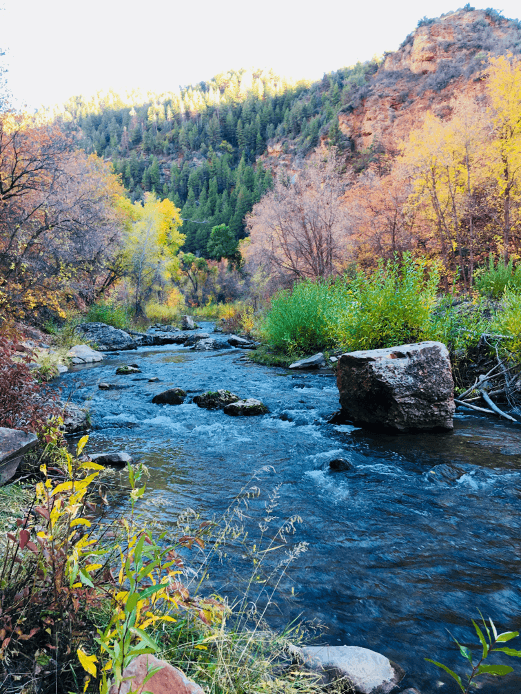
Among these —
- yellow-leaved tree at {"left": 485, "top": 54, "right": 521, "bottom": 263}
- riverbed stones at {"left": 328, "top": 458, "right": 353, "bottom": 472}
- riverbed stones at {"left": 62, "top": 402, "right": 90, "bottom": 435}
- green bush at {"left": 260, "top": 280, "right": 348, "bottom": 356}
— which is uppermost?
yellow-leaved tree at {"left": 485, "top": 54, "right": 521, "bottom": 263}

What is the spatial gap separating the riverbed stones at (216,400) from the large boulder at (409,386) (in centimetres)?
294

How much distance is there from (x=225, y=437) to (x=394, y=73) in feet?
156

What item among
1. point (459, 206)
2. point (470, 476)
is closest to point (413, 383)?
point (470, 476)

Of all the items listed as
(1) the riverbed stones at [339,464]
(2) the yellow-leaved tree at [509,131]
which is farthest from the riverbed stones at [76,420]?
(2) the yellow-leaved tree at [509,131]

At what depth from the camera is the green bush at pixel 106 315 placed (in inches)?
801

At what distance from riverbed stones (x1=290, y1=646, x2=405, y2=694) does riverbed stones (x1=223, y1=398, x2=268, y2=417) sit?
520cm

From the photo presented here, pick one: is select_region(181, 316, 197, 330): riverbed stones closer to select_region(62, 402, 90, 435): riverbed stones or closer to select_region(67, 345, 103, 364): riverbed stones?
select_region(67, 345, 103, 364): riverbed stones

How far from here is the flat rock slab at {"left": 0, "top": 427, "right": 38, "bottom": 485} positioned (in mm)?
3016

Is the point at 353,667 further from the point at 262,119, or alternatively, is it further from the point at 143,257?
the point at 262,119

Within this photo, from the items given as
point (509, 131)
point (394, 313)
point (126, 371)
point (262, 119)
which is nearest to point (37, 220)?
point (126, 371)

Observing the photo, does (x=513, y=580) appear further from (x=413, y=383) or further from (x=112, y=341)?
(x=112, y=341)

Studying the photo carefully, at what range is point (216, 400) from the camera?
780 centimetres

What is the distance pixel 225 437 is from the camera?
6031mm

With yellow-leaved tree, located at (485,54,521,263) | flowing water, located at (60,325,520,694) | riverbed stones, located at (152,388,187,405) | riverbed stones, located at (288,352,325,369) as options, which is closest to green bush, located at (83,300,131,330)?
riverbed stones, located at (288,352,325,369)
